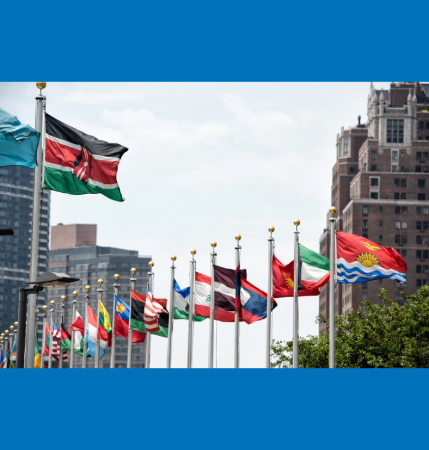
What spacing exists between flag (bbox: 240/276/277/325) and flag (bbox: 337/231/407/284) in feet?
27.6

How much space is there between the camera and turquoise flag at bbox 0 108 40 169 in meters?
24.2

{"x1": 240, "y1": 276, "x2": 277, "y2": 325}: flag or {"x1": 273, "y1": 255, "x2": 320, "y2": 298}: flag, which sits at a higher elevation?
{"x1": 273, "y1": 255, "x2": 320, "y2": 298}: flag

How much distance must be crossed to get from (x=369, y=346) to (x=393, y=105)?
373ft

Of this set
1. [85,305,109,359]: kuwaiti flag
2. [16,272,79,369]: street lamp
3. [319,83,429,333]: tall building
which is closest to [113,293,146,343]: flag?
[85,305,109,359]: kuwaiti flag

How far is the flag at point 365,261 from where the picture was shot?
3297 cm

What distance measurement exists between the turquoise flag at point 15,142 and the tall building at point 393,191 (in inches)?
5025

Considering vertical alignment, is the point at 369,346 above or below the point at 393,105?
below

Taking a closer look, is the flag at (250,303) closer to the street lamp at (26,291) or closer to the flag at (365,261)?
the flag at (365,261)

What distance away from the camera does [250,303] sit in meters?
42.8

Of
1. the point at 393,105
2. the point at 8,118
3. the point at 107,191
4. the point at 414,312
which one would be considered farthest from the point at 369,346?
the point at 393,105

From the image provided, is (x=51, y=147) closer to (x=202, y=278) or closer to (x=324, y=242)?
(x=202, y=278)

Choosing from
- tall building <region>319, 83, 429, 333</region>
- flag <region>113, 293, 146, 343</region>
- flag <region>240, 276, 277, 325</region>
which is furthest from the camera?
tall building <region>319, 83, 429, 333</region>

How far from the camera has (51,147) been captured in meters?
27.2

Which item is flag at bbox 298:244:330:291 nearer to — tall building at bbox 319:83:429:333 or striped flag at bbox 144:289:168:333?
striped flag at bbox 144:289:168:333
